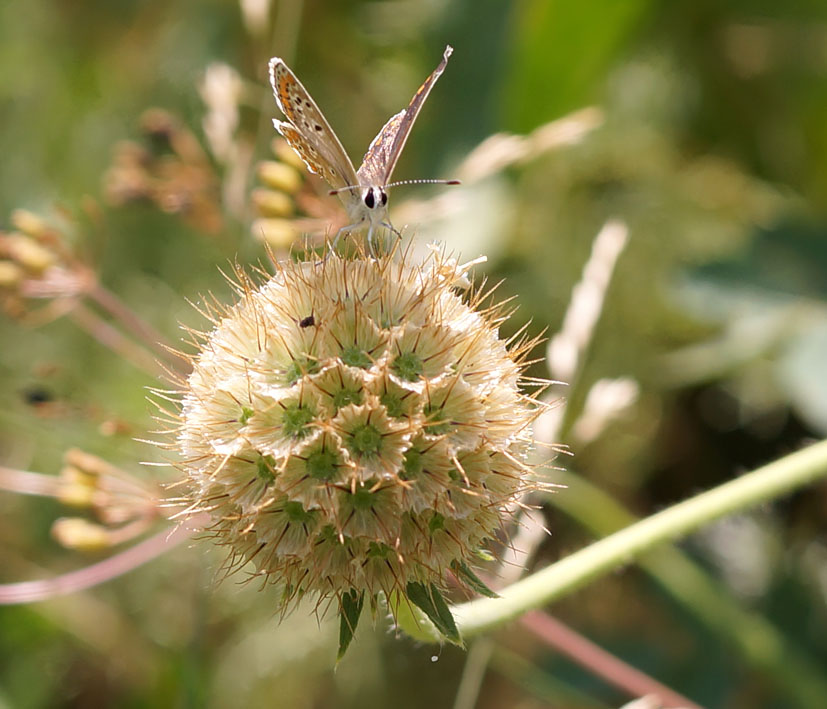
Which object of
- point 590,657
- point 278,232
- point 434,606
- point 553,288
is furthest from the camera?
point 553,288

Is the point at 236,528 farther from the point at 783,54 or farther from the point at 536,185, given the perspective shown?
the point at 783,54

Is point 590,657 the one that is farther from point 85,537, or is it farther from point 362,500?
point 85,537

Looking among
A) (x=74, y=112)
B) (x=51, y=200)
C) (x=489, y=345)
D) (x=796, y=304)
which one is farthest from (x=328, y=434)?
(x=74, y=112)

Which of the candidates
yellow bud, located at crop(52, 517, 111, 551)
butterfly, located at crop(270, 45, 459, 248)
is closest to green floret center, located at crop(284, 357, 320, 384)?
butterfly, located at crop(270, 45, 459, 248)

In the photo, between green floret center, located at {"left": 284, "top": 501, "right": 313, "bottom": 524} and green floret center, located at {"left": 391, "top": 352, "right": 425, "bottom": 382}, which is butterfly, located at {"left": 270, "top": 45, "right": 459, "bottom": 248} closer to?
green floret center, located at {"left": 391, "top": 352, "right": 425, "bottom": 382}

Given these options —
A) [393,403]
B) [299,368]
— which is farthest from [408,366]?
[299,368]

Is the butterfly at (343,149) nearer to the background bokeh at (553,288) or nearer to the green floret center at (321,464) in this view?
the green floret center at (321,464)
